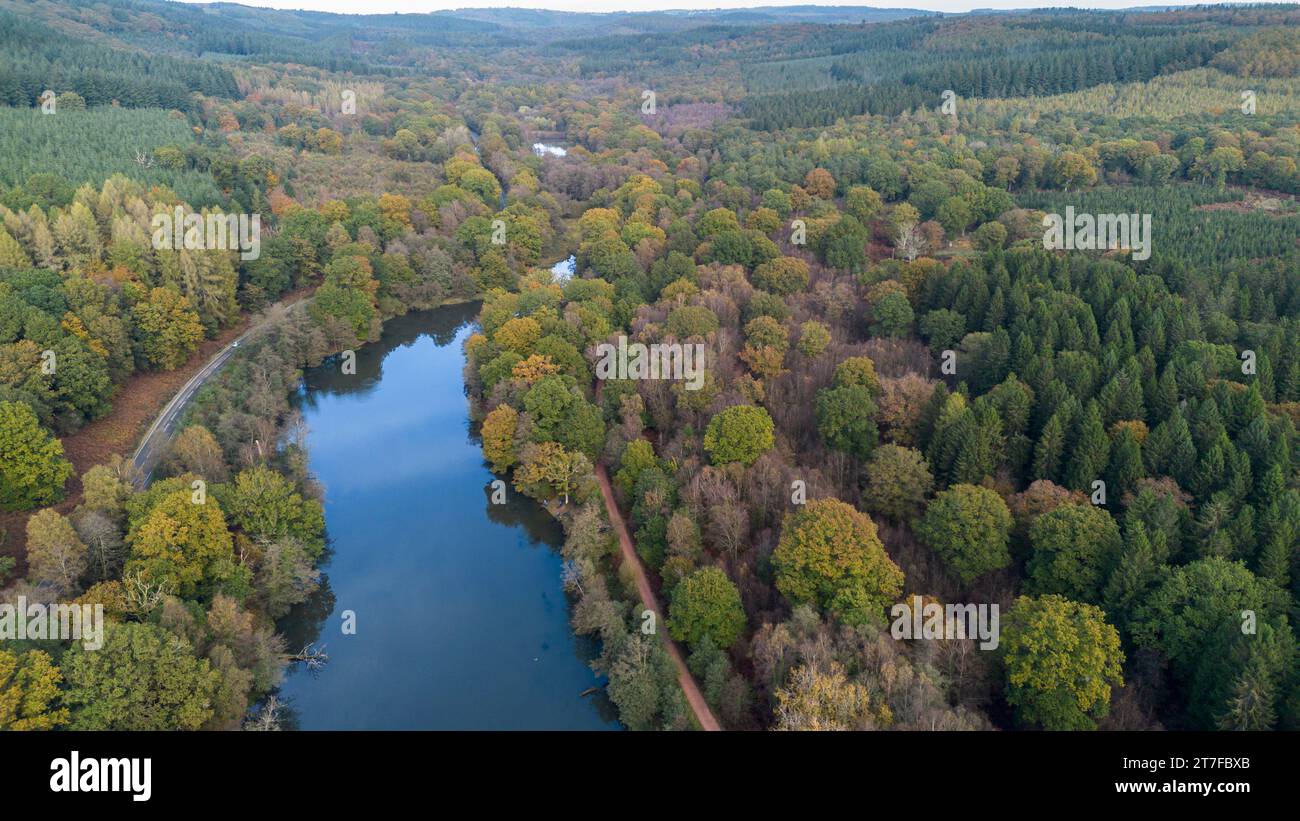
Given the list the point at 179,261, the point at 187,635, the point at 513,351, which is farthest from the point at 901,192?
the point at 187,635

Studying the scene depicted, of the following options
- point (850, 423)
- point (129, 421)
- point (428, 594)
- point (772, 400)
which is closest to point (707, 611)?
point (850, 423)

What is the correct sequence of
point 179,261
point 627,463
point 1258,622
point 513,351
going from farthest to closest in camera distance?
point 179,261 < point 513,351 < point 627,463 < point 1258,622

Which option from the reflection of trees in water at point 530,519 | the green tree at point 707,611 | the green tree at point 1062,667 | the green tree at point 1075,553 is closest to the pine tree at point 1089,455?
the green tree at point 1075,553

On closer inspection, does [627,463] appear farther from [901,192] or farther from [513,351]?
[901,192]

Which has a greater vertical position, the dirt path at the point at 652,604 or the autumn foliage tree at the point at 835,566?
the autumn foliage tree at the point at 835,566

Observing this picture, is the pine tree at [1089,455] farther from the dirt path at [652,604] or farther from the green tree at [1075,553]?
the dirt path at [652,604]

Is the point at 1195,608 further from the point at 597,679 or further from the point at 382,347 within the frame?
the point at 382,347

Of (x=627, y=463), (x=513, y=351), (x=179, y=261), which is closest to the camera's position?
(x=627, y=463)
